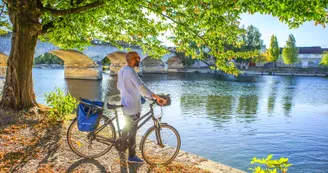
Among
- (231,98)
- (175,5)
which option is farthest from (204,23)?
(231,98)

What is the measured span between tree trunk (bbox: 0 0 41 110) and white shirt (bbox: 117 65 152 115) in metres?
4.29

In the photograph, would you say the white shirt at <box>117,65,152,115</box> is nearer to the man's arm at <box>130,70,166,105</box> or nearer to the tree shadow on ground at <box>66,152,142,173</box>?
the man's arm at <box>130,70,166,105</box>

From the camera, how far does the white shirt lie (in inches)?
188

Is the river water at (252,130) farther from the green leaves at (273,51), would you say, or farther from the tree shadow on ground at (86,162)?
the green leaves at (273,51)

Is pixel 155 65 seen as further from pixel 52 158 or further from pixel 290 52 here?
pixel 52 158

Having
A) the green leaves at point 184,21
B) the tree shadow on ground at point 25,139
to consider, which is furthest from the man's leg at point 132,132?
the green leaves at point 184,21

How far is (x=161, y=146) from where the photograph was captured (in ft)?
17.9

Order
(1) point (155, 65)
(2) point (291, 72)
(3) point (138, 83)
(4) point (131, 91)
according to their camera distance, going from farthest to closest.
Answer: (1) point (155, 65)
(2) point (291, 72)
(4) point (131, 91)
(3) point (138, 83)

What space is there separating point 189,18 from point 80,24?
170 inches

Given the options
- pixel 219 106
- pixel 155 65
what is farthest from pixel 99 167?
pixel 155 65

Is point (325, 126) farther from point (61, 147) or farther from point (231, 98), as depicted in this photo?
point (61, 147)

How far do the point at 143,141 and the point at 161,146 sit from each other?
0.51 meters

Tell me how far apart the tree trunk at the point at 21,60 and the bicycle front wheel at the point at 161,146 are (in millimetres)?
4432

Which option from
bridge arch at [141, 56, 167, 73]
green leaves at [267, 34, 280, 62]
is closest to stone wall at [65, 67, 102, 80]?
bridge arch at [141, 56, 167, 73]
